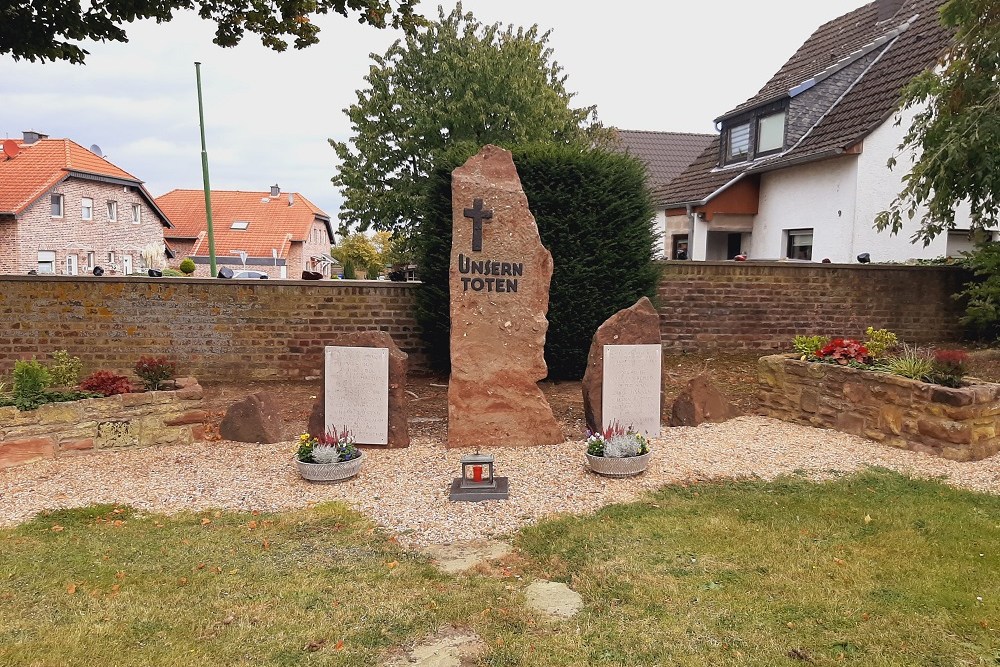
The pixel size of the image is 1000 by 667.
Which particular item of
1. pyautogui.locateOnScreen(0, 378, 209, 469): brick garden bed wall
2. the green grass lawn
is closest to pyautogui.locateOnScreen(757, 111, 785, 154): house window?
the green grass lawn

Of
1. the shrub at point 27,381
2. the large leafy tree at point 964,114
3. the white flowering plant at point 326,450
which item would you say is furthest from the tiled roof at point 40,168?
the large leafy tree at point 964,114

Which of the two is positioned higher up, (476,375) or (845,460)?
(476,375)

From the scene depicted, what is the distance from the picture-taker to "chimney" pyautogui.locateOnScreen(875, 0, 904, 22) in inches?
695

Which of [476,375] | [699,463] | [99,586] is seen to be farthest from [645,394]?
[99,586]

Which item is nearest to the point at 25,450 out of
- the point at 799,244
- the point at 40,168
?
the point at 799,244

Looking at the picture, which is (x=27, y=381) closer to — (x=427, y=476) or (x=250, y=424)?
(x=250, y=424)

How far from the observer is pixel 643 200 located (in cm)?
1073

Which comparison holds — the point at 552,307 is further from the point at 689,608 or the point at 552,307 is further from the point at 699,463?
the point at 689,608

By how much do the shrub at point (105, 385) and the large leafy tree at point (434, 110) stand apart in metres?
11.5

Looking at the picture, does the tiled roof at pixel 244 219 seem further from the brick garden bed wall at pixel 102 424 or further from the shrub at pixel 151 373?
the brick garden bed wall at pixel 102 424

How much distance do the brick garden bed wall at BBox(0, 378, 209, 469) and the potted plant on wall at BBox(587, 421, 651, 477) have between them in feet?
14.0

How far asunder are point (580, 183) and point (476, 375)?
4.58 metres

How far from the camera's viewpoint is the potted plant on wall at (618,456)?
19.7ft

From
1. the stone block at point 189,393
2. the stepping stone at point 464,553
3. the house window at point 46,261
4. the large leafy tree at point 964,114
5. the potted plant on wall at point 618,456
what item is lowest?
the stepping stone at point 464,553
